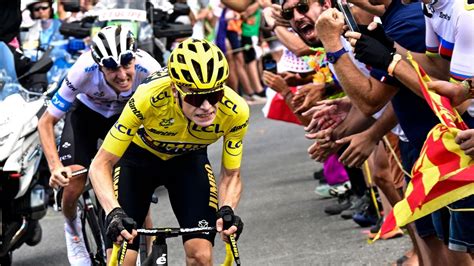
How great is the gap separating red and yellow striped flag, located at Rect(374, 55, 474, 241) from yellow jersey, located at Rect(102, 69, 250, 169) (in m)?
1.30

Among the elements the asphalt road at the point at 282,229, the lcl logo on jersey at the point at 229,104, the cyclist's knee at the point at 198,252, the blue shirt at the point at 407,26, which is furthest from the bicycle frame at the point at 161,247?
the asphalt road at the point at 282,229

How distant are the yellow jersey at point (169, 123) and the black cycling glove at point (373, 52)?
1.07 m

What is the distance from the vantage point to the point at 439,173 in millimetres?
6617

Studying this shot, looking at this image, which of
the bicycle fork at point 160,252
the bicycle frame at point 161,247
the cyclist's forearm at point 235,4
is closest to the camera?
the bicycle frame at point 161,247

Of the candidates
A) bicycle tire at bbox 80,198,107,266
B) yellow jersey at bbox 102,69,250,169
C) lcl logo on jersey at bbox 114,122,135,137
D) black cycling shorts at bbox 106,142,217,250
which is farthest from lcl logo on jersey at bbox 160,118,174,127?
bicycle tire at bbox 80,198,107,266

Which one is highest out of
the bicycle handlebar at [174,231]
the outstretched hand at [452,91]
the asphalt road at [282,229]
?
the outstretched hand at [452,91]

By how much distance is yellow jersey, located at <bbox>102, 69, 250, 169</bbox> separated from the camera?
24.8 ft

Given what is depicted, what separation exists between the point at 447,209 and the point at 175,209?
6.00 feet

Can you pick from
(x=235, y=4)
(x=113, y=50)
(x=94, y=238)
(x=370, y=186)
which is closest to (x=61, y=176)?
(x=113, y=50)

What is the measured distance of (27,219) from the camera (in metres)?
10.9

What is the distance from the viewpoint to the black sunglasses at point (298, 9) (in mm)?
8930

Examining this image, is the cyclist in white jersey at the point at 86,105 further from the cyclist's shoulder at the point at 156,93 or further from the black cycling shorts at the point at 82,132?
the cyclist's shoulder at the point at 156,93

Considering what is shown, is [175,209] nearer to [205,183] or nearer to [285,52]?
[205,183]

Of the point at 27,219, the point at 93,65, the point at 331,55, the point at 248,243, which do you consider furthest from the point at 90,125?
the point at 331,55
